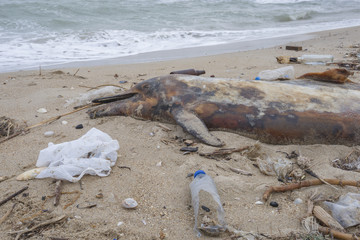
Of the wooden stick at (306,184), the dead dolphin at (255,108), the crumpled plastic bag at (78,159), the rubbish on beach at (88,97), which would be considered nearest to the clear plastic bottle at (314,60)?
the dead dolphin at (255,108)

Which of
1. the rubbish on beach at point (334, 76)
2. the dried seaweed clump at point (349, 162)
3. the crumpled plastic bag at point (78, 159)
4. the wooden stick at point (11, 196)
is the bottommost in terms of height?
the dried seaweed clump at point (349, 162)

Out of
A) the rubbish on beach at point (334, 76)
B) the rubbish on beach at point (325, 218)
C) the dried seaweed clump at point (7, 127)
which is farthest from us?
the rubbish on beach at point (334, 76)

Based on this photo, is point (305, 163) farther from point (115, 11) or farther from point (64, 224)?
point (115, 11)

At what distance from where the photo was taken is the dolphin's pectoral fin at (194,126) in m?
3.14

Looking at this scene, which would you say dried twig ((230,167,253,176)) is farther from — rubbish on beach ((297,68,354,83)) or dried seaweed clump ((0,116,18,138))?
dried seaweed clump ((0,116,18,138))

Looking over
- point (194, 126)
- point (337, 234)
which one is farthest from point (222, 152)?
point (337, 234)

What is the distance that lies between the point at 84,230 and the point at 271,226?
1.20 metres

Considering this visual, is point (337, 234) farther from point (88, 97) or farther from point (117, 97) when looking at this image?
point (88, 97)

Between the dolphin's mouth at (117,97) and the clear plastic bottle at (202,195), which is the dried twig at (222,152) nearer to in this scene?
the clear plastic bottle at (202,195)

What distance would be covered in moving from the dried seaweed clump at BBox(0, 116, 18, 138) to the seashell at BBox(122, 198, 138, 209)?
84.0 inches

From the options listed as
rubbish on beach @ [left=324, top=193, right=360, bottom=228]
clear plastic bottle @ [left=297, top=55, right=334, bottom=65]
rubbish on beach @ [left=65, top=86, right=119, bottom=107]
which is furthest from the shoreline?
rubbish on beach @ [left=324, top=193, right=360, bottom=228]

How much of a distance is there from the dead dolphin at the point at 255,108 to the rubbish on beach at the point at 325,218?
3.97ft

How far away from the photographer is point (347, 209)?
201cm

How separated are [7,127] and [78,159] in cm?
168
